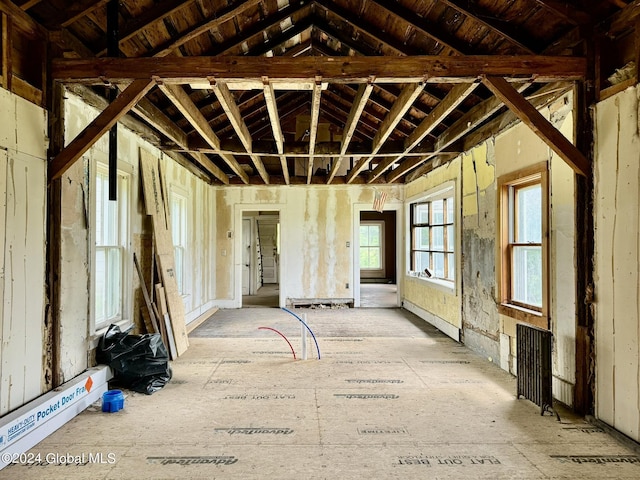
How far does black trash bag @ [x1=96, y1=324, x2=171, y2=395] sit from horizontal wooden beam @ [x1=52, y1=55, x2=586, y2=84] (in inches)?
85.5

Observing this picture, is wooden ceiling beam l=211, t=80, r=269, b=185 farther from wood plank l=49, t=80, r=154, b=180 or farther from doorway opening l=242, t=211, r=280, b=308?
doorway opening l=242, t=211, r=280, b=308

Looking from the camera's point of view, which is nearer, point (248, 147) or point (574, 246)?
point (574, 246)

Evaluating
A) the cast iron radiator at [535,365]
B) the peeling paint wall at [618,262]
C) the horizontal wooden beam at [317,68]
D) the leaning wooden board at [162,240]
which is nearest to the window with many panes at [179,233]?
the leaning wooden board at [162,240]

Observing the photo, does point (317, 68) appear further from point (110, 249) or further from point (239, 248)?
point (239, 248)

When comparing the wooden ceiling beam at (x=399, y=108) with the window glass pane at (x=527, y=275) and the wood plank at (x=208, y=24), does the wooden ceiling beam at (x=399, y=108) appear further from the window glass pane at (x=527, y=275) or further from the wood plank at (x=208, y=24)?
the window glass pane at (x=527, y=275)

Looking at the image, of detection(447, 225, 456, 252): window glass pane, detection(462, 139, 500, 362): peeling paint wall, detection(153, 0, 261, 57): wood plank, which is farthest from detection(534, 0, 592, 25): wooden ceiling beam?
detection(447, 225, 456, 252): window glass pane

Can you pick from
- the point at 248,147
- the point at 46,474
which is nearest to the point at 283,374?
the point at 46,474

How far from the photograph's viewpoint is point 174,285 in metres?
4.96

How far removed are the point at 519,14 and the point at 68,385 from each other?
14.4ft

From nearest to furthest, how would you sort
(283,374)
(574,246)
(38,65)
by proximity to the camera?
(38,65) → (574,246) → (283,374)

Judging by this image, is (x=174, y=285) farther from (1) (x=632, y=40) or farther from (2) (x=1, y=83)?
(1) (x=632, y=40)

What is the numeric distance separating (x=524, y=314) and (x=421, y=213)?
3.84m

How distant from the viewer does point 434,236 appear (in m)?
6.67

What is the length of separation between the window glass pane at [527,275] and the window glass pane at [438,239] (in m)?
2.26
